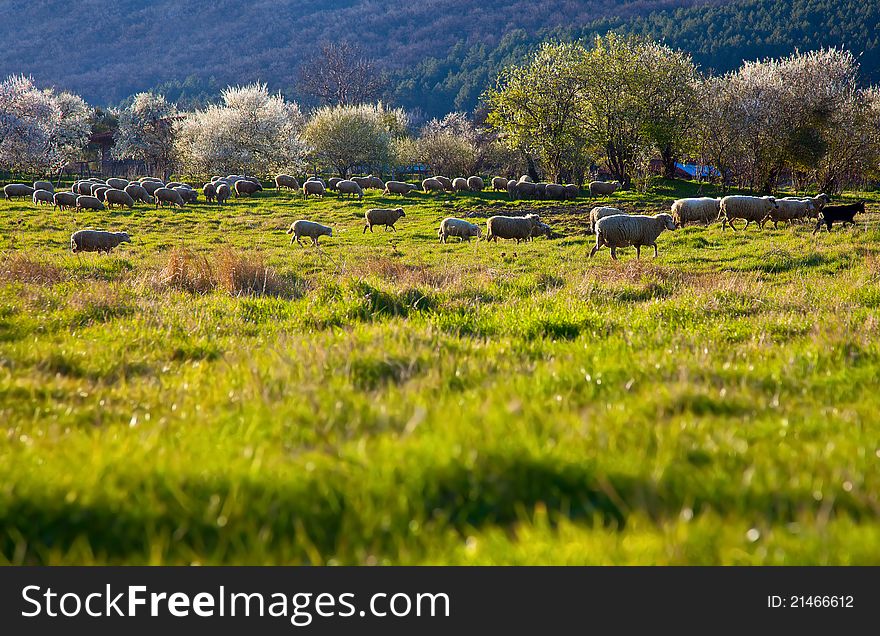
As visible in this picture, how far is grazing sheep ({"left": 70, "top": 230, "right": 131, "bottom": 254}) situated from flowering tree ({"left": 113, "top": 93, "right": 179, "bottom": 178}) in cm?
5883

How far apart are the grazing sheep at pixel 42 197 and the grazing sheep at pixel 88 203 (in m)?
4.93

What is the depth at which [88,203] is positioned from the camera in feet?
125

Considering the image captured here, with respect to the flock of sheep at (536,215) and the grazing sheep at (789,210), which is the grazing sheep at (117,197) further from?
the grazing sheep at (789,210)

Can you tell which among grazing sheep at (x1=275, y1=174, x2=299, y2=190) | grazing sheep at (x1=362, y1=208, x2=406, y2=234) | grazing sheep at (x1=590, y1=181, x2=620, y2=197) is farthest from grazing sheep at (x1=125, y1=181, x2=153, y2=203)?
grazing sheep at (x1=590, y1=181, x2=620, y2=197)

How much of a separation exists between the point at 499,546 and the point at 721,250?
65.6 ft

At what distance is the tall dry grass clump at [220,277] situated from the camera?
1002 cm

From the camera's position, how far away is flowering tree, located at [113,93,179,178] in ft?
251

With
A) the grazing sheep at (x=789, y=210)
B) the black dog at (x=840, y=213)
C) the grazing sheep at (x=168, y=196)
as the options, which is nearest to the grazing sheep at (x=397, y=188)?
the grazing sheep at (x=168, y=196)

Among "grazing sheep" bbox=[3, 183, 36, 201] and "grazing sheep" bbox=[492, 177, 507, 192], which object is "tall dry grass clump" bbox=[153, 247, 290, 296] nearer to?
"grazing sheep" bbox=[3, 183, 36, 201]

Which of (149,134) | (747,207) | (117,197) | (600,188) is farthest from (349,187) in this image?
(149,134)

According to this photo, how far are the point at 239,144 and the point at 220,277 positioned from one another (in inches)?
2492
